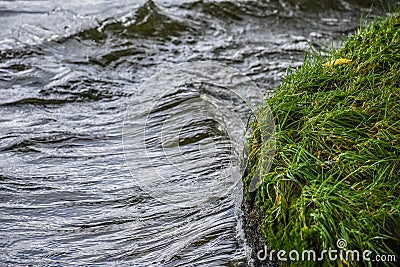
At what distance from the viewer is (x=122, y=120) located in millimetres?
4840

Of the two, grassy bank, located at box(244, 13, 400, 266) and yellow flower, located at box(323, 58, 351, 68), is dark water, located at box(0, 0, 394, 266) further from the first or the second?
yellow flower, located at box(323, 58, 351, 68)

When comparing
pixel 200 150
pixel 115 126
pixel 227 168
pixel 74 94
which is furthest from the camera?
pixel 74 94

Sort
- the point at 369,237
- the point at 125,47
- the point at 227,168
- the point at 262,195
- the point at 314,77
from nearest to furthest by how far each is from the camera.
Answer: the point at 369,237 < the point at 262,195 < the point at 314,77 < the point at 227,168 < the point at 125,47

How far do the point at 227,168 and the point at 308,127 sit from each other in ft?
2.86

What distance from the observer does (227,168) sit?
3.99 m

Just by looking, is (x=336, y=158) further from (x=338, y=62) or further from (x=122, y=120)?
(x=122, y=120)

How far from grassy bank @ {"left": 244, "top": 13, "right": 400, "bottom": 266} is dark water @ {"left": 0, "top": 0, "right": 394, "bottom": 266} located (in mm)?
527

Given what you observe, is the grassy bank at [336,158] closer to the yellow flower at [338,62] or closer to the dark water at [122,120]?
the yellow flower at [338,62]

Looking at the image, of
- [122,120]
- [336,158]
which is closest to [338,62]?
[336,158]

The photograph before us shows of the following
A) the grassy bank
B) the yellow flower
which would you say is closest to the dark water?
the grassy bank

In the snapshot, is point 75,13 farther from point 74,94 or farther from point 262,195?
point 262,195

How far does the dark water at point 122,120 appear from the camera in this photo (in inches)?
136

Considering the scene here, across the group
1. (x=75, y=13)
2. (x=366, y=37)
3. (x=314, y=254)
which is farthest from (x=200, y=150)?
(x=75, y=13)

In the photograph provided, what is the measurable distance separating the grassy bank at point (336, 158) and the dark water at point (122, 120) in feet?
1.73
